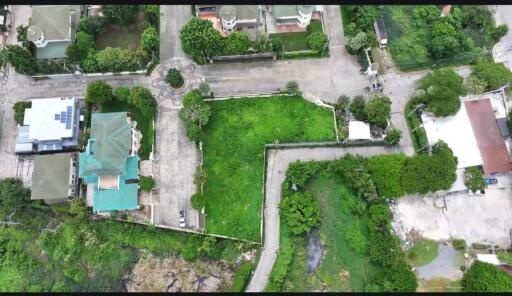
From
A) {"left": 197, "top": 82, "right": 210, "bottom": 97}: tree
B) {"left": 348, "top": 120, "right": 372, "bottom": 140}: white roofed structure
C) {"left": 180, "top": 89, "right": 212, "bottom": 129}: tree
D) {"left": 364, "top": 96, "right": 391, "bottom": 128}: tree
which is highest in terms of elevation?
{"left": 197, "top": 82, "right": 210, "bottom": 97}: tree

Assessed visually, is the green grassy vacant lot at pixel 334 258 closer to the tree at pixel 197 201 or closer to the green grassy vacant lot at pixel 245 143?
the green grassy vacant lot at pixel 245 143

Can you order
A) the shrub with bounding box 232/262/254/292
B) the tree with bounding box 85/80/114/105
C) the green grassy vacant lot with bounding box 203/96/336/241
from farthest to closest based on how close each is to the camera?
the tree with bounding box 85/80/114/105
the green grassy vacant lot with bounding box 203/96/336/241
the shrub with bounding box 232/262/254/292

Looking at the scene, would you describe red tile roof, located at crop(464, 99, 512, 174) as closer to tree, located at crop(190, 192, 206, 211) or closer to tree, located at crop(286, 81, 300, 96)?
tree, located at crop(286, 81, 300, 96)

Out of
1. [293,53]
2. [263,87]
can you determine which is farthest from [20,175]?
[293,53]

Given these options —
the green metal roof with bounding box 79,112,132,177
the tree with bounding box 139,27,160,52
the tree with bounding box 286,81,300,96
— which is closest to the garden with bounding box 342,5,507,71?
the tree with bounding box 286,81,300,96

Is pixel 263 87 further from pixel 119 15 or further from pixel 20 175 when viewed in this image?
pixel 20 175
